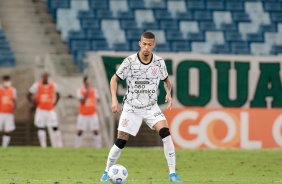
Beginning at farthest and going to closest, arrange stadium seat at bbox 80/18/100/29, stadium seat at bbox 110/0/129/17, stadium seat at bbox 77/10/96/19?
stadium seat at bbox 110/0/129/17 < stadium seat at bbox 77/10/96/19 < stadium seat at bbox 80/18/100/29

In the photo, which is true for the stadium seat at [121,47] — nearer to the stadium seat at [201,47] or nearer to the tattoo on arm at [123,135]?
the stadium seat at [201,47]

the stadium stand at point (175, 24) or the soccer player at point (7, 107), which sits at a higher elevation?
the stadium stand at point (175, 24)

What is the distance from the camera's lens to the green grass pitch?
45.9ft

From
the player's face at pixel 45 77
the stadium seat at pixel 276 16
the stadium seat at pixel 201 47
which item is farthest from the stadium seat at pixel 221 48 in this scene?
the player's face at pixel 45 77

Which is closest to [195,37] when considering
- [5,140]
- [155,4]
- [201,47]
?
[201,47]

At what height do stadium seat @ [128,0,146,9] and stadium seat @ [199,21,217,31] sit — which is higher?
stadium seat @ [128,0,146,9]

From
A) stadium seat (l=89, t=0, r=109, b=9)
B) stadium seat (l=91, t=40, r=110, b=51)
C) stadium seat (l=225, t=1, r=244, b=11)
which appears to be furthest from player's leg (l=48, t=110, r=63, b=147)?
stadium seat (l=225, t=1, r=244, b=11)

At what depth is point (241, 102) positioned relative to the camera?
26062 millimetres

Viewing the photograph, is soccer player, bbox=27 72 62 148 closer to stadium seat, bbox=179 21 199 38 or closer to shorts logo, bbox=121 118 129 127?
stadium seat, bbox=179 21 199 38

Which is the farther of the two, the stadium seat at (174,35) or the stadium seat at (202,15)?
the stadium seat at (202,15)

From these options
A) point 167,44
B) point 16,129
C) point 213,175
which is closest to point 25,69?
point 16,129

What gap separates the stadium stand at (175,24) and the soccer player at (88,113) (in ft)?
9.83

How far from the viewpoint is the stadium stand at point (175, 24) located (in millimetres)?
29844

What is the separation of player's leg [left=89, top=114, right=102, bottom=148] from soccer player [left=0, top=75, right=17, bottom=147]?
2101 mm
